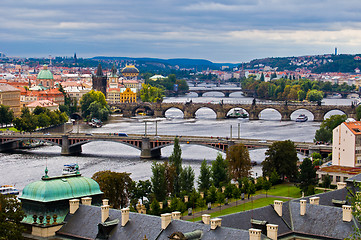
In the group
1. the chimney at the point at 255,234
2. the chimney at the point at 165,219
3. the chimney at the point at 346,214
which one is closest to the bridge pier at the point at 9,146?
the chimney at the point at 346,214

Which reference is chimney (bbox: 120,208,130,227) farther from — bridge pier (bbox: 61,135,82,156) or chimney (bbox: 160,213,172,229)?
bridge pier (bbox: 61,135,82,156)

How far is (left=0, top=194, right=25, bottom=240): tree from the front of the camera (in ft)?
108

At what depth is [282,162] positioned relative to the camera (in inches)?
2719

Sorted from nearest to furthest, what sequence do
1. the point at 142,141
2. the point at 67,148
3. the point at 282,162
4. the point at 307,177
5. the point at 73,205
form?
the point at 73,205 → the point at 307,177 → the point at 282,162 → the point at 142,141 → the point at 67,148

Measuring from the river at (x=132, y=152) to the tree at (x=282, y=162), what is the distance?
18.6ft

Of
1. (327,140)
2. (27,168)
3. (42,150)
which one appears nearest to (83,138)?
(42,150)

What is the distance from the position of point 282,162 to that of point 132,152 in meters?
34.7

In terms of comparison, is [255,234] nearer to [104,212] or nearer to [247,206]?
[104,212]

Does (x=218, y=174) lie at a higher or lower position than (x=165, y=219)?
lower

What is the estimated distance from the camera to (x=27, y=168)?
8275 cm

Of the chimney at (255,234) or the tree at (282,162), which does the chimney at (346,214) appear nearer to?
the chimney at (255,234)

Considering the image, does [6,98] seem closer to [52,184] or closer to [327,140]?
[327,140]

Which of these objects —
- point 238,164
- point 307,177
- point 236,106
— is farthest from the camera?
point 236,106

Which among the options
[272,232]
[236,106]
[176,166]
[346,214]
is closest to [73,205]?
[272,232]
